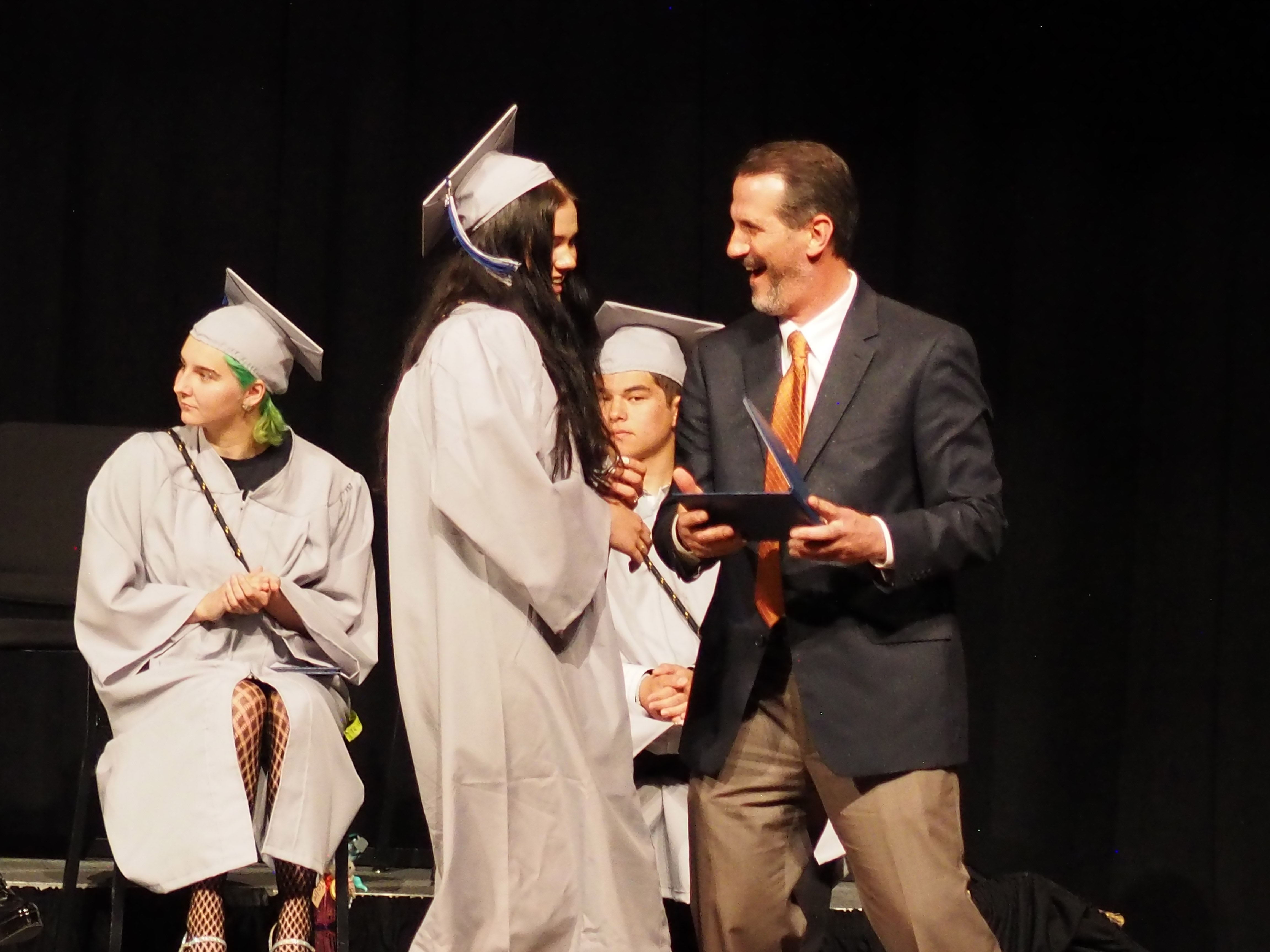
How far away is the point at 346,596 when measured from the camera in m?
4.07

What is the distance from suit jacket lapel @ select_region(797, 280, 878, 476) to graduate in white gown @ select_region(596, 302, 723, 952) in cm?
83

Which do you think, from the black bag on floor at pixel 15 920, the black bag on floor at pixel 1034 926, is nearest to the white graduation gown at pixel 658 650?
the black bag on floor at pixel 1034 926

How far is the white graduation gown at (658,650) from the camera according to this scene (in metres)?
3.76

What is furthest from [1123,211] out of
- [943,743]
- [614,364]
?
[943,743]

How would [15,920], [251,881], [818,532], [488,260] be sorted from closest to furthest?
[818,532] < [488,260] < [15,920] < [251,881]

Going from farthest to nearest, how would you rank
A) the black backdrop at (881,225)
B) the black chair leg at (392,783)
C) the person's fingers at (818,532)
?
the black backdrop at (881,225)
the black chair leg at (392,783)
the person's fingers at (818,532)

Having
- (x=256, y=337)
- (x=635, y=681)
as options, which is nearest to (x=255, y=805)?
(x=635, y=681)

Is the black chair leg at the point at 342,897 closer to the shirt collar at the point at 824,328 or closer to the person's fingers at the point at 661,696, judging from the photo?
the person's fingers at the point at 661,696

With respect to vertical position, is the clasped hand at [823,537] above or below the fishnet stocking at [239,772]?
above

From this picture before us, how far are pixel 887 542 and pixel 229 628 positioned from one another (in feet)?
6.39

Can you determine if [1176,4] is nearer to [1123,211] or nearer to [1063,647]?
[1123,211]

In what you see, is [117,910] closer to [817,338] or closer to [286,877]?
[286,877]

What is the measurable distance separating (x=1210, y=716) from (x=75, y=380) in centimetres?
364

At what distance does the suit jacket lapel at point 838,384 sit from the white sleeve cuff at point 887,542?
0.22 m
